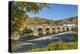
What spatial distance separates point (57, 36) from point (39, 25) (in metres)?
0.22

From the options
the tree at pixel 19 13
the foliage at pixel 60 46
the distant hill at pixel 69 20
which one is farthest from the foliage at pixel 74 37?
the tree at pixel 19 13

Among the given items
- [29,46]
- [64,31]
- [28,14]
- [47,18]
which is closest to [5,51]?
[29,46]

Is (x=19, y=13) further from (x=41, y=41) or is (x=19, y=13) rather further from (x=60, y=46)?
(x=60, y=46)

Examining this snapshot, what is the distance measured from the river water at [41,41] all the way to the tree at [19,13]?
128 millimetres

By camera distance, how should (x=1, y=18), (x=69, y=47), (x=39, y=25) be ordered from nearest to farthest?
(x=1, y=18), (x=39, y=25), (x=69, y=47)

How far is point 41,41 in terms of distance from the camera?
1.77m

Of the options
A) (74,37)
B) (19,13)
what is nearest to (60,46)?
(74,37)

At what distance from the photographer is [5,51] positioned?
65.1 inches

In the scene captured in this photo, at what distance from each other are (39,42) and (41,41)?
0.02 meters

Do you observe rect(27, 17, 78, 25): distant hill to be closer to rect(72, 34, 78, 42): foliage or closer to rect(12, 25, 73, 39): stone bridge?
rect(12, 25, 73, 39): stone bridge

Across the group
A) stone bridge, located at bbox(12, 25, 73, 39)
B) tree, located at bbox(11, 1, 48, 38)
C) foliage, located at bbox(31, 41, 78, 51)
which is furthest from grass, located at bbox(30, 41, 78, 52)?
tree, located at bbox(11, 1, 48, 38)

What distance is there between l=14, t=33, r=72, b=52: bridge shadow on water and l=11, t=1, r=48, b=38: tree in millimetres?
120

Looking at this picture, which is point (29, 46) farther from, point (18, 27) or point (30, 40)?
point (18, 27)

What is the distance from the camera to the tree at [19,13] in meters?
1.67
